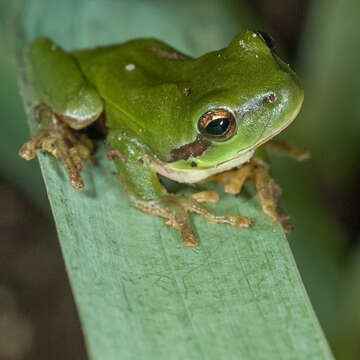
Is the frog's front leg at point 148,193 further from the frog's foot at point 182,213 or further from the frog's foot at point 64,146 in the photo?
the frog's foot at point 64,146

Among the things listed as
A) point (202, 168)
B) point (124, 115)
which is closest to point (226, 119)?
point (202, 168)

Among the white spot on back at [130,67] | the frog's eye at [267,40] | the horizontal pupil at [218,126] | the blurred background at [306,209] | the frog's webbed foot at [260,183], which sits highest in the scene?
the frog's eye at [267,40]

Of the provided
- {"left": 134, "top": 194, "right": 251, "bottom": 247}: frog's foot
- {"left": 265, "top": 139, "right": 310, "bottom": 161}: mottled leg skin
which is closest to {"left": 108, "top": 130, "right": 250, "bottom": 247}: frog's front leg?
{"left": 134, "top": 194, "right": 251, "bottom": 247}: frog's foot

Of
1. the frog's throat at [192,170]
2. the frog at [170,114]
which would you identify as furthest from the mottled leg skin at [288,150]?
the frog's throat at [192,170]

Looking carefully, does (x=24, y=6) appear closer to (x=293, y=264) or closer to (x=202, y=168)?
(x=202, y=168)

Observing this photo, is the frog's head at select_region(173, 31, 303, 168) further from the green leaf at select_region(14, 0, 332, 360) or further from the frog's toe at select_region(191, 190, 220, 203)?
the green leaf at select_region(14, 0, 332, 360)

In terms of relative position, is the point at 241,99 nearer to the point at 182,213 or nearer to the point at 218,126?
the point at 218,126
